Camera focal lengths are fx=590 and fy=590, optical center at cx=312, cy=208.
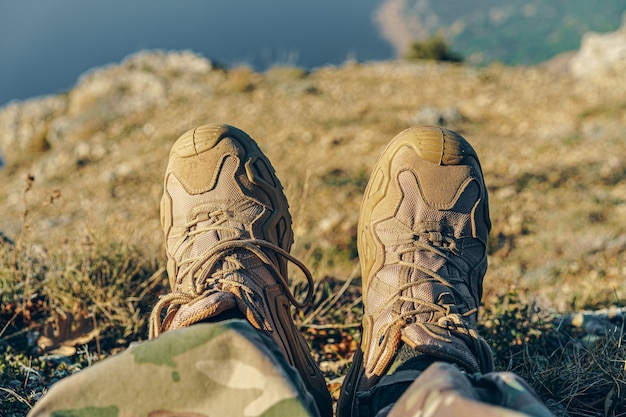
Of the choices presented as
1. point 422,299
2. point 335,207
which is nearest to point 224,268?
point 422,299

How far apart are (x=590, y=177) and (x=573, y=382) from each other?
4.70 meters

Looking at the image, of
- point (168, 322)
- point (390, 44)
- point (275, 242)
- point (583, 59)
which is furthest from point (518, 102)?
point (390, 44)

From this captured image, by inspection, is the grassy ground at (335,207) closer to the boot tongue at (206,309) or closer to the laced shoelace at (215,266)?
the laced shoelace at (215,266)

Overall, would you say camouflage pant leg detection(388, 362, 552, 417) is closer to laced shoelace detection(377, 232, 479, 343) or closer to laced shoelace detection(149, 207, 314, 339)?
laced shoelace detection(377, 232, 479, 343)

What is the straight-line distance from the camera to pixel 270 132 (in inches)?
373

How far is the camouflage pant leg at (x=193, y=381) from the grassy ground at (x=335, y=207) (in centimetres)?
89

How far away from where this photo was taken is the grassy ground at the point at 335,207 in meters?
2.28

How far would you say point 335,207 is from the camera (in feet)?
19.7

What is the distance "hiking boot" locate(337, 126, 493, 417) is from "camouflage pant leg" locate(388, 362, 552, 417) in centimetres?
53

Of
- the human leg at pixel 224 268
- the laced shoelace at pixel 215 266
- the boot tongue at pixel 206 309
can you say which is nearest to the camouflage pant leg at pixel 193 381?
the human leg at pixel 224 268

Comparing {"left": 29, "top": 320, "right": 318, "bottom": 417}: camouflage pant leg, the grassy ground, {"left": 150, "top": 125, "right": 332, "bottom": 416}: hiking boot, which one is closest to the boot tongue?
{"left": 150, "top": 125, "right": 332, "bottom": 416}: hiking boot

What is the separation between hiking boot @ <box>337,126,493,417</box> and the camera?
1787 millimetres

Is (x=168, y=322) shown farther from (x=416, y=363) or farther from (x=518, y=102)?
(x=518, y=102)

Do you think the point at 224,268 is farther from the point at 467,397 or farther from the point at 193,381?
the point at 467,397
